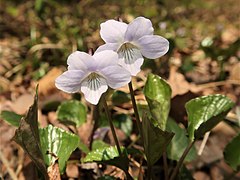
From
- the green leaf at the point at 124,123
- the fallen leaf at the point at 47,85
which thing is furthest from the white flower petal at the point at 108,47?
the fallen leaf at the point at 47,85

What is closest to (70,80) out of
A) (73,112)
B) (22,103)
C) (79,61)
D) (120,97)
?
(79,61)

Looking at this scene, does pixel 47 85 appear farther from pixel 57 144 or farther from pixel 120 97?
pixel 57 144

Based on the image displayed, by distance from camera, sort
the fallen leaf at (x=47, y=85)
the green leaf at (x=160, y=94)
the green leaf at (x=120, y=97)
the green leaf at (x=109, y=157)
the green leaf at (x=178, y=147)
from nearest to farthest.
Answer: the green leaf at (x=109, y=157) < the green leaf at (x=160, y=94) < the green leaf at (x=178, y=147) < the green leaf at (x=120, y=97) < the fallen leaf at (x=47, y=85)

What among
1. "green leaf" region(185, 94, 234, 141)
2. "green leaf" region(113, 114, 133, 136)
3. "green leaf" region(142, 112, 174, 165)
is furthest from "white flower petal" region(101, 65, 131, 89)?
"green leaf" region(113, 114, 133, 136)

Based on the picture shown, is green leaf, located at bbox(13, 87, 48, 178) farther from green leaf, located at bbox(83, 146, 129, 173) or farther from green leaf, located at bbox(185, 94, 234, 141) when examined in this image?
green leaf, located at bbox(185, 94, 234, 141)

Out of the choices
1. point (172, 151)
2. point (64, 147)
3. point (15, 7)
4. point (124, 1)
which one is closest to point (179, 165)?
point (172, 151)

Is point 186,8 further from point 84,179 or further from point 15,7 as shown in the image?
point 84,179

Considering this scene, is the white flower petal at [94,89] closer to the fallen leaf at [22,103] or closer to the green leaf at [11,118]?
the green leaf at [11,118]
